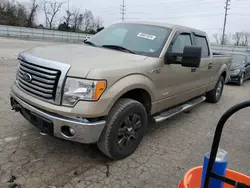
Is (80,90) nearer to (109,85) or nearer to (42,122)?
(109,85)

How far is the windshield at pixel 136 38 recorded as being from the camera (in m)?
3.58

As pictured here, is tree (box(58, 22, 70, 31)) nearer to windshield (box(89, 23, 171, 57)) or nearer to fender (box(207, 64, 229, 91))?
fender (box(207, 64, 229, 91))

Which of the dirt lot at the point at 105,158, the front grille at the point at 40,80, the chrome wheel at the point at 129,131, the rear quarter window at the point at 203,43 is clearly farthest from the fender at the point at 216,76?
the front grille at the point at 40,80

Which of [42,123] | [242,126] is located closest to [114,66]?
[42,123]

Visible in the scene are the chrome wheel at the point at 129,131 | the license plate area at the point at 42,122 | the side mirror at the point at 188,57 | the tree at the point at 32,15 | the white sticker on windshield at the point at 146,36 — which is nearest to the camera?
the license plate area at the point at 42,122

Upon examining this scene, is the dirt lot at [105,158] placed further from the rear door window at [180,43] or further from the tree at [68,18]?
the tree at [68,18]

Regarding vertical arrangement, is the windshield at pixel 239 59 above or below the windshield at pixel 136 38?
below

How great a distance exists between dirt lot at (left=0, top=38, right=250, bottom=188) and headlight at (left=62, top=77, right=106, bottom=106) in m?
0.90

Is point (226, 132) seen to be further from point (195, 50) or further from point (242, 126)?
point (195, 50)

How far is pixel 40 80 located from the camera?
2.70 m

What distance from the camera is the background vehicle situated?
965cm

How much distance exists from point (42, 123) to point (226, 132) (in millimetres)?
3334

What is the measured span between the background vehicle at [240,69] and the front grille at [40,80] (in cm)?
875

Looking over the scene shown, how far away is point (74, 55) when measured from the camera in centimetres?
295
